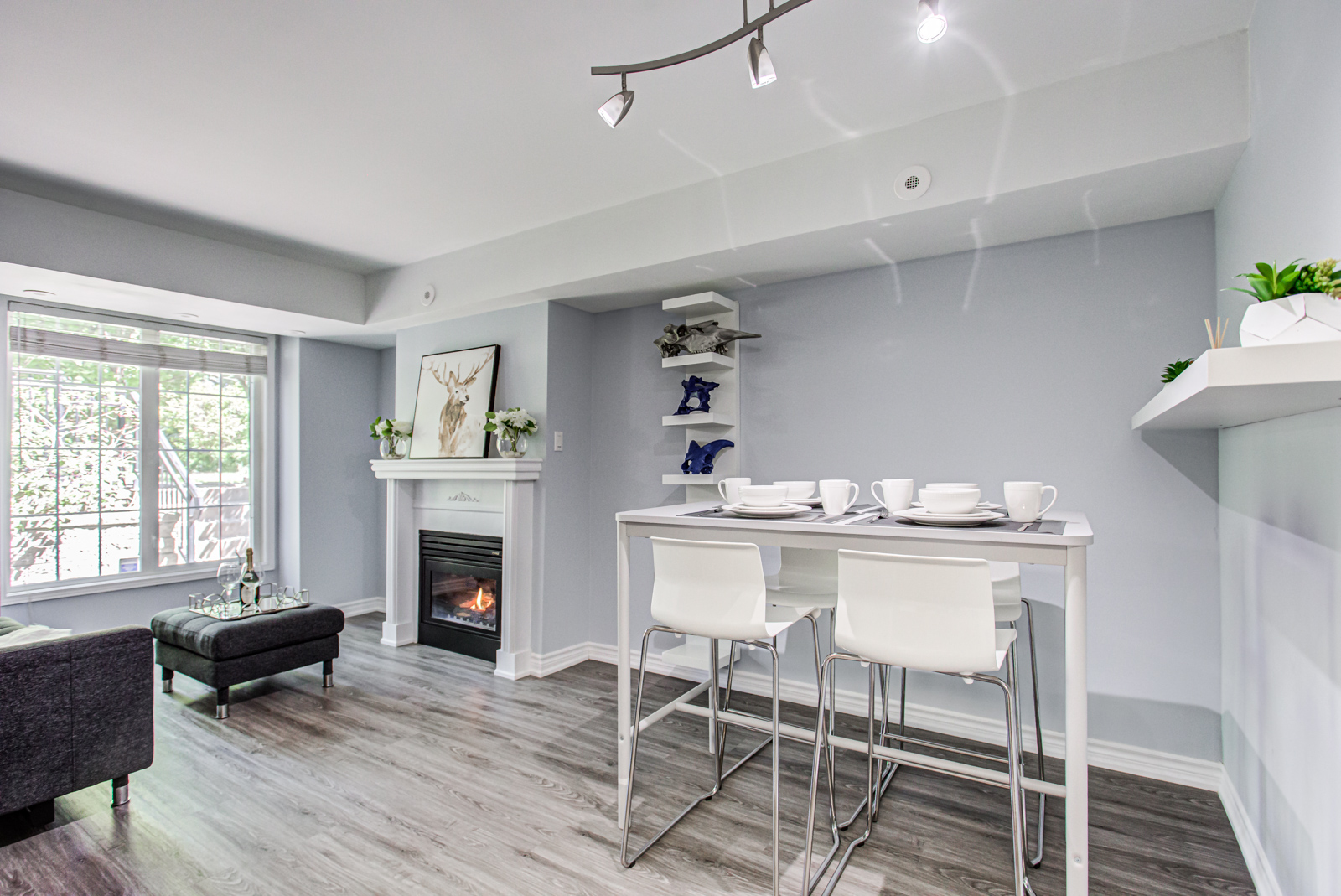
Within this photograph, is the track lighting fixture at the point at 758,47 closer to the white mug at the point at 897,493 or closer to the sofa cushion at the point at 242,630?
the white mug at the point at 897,493

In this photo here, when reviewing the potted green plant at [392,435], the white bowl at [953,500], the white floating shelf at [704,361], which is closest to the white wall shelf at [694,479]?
the white floating shelf at [704,361]

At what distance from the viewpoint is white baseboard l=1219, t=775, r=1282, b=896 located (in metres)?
1.88

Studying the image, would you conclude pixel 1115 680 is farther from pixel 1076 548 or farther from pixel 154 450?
pixel 154 450

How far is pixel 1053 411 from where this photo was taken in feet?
9.50

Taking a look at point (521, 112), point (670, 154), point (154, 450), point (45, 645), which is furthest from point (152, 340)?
point (670, 154)

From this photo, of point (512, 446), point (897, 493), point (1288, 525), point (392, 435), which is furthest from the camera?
point (392, 435)

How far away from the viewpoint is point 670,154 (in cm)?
297

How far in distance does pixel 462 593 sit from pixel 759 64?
3896 millimetres

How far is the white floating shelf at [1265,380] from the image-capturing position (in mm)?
1092

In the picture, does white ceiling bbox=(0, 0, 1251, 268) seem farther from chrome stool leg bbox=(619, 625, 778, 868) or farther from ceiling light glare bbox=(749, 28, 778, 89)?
chrome stool leg bbox=(619, 625, 778, 868)

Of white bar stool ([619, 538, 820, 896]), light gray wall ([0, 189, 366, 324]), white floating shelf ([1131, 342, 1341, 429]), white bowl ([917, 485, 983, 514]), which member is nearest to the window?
light gray wall ([0, 189, 366, 324])

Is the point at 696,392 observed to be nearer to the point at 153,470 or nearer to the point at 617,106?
the point at 617,106

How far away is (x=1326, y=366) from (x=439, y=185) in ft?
11.0

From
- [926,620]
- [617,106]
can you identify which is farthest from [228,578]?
[926,620]
